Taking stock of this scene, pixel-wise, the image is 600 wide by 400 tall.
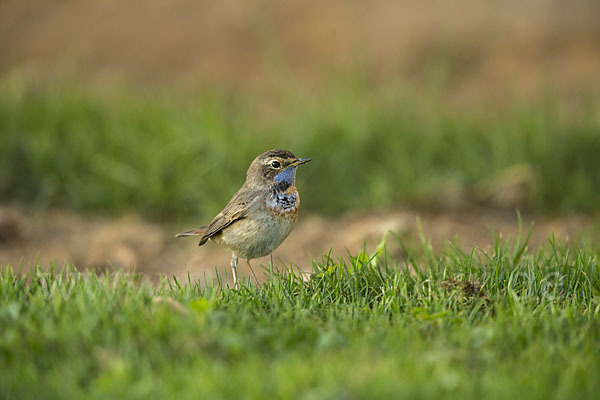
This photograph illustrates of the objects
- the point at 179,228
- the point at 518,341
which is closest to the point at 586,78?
the point at 179,228

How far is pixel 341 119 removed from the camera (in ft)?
28.0

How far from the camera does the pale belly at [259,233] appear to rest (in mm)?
5150

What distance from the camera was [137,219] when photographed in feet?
24.9

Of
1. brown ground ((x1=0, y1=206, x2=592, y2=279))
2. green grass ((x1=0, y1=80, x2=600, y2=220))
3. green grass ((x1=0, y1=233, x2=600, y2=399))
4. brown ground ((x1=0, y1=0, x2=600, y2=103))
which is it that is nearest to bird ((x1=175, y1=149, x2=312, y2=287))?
green grass ((x1=0, y1=233, x2=600, y2=399))

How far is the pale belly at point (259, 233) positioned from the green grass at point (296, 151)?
2320 millimetres

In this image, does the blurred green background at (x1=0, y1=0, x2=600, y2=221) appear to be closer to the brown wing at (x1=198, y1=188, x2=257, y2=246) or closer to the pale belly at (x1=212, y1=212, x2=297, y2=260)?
the brown wing at (x1=198, y1=188, x2=257, y2=246)

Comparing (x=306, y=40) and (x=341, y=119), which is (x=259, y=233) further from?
(x=306, y=40)

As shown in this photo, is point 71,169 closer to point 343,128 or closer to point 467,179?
point 343,128


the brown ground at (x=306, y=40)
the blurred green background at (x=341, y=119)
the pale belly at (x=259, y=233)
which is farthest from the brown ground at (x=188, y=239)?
the brown ground at (x=306, y=40)

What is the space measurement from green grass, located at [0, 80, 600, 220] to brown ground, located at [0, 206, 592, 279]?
0.24 metres

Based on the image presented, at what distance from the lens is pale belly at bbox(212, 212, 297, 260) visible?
203 inches

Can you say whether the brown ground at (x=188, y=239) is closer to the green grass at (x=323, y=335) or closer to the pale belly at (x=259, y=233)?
the pale belly at (x=259, y=233)

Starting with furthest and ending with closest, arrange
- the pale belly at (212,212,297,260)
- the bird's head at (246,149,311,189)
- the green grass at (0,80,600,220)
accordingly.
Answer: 1. the green grass at (0,80,600,220)
2. the bird's head at (246,149,311,189)
3. the pale belly at (212,212,297,260)

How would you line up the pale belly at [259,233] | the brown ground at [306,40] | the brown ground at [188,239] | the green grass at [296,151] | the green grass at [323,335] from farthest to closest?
the brown ground at [306,40]
the green grass at [296,151]
the brown ground at [188,239]
the pale belly at [259,233]
the green grass at [323,335]
